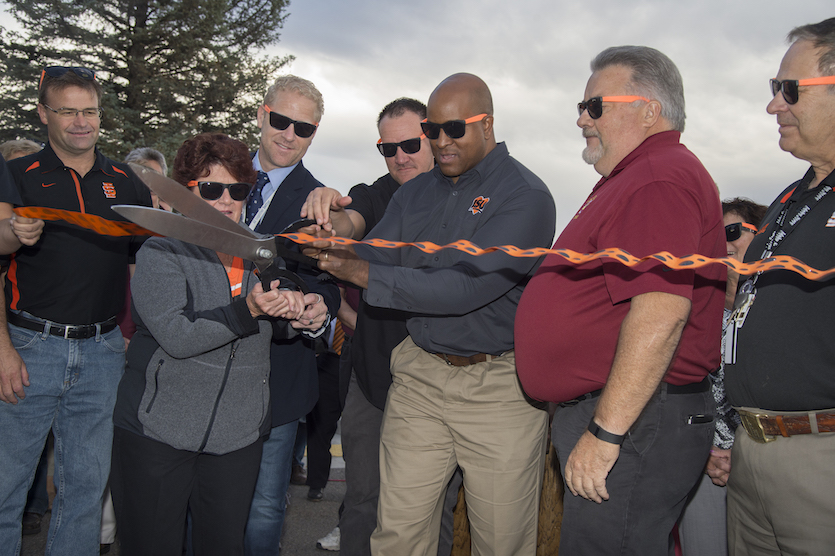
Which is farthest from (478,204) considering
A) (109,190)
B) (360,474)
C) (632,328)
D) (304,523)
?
(304,523)

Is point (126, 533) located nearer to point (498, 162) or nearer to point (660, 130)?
point (498, 162)

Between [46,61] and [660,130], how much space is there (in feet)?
74.0

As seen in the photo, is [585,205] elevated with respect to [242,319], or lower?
elevated

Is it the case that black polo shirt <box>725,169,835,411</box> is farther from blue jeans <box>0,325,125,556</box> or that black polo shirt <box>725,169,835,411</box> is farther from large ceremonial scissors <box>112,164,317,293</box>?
blue jeans <box>0,325,125,556</box>

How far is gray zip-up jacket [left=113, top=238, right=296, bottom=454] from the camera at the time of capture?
273 cm

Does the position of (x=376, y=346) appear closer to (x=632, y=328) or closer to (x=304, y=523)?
(x=632, y=328)

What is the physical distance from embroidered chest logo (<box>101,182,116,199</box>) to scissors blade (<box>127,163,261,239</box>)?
1.72m

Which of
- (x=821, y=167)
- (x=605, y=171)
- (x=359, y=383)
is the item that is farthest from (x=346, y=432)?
(x=821, y=167)

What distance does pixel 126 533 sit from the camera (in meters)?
2.76

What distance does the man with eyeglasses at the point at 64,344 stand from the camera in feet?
10.9

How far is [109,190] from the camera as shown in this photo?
3.73 metres

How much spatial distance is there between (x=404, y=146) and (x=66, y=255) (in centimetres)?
223

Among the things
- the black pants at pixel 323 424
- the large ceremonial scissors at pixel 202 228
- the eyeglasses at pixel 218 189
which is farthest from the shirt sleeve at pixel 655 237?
the black pants at pixel 323 424

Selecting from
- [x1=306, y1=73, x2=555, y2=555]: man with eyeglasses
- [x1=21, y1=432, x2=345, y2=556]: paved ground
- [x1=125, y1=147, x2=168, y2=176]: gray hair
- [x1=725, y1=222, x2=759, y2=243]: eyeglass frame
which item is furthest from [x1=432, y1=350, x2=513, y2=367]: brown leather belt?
[x1=125, y1=147, x2=168, y2=176]: gray hair
